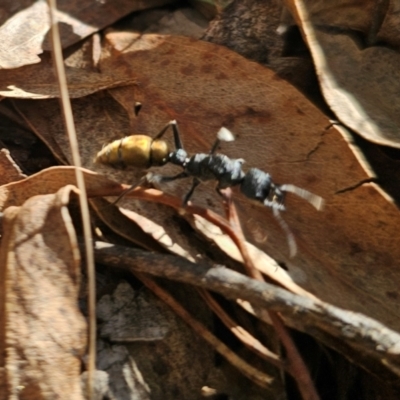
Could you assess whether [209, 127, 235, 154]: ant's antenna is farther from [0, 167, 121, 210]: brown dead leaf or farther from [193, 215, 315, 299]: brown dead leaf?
[0, 167, 121, 210]: brown dead leaf

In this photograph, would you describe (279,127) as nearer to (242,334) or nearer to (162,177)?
(162,177)

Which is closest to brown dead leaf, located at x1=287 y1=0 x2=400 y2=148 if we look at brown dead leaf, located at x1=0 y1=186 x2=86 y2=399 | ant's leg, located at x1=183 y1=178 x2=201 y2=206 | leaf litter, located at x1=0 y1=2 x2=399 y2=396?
leaf litter, located at x1=0 y1=2 x2=399 y2=396

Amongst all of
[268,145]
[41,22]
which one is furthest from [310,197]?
[41,22]

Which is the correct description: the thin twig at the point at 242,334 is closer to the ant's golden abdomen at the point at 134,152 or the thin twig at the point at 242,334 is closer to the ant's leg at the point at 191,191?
the ant's leg at the point at 191,191

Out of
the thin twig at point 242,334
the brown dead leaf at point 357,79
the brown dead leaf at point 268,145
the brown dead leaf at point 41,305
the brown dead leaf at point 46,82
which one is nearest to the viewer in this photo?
the brown dead leaf at point 41,305

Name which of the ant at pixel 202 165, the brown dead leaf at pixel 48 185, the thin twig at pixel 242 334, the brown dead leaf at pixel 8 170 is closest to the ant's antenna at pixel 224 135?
the ant at pixel 202 165

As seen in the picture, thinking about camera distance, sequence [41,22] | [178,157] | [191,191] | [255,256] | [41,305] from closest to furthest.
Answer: [41,305], [255,256], [191,191], [178,157], [41,22]

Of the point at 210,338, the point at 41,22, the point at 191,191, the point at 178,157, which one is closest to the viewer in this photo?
the point at 210,338
